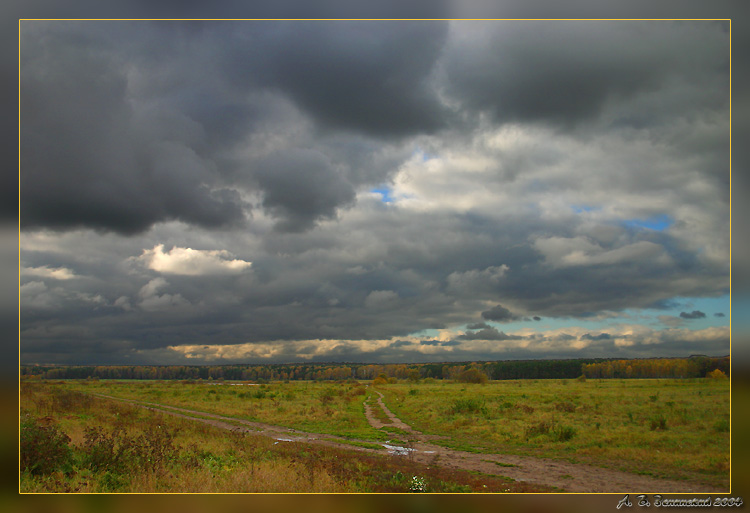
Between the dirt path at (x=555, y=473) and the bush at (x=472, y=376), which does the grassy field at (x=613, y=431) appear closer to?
the dirt path at (x=555, y=473)

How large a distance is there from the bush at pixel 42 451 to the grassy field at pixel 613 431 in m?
18.4

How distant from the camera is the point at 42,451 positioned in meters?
13.8

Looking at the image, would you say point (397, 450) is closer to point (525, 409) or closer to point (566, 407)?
point (525, 409)

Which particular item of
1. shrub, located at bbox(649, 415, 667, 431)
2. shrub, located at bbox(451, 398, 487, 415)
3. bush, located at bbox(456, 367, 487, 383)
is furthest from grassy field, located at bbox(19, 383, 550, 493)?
bush, located at bbox(456, 367, 487, 383)

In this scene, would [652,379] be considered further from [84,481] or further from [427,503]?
[84,481]

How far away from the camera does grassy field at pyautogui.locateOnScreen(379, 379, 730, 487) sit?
54.0 ft

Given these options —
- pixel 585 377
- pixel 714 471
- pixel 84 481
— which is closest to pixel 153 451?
pixel 84 481

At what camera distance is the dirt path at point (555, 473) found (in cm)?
1436

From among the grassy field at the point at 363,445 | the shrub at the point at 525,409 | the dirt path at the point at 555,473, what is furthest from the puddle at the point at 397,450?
the shrub at the point at 525,409

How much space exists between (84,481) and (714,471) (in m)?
22.4

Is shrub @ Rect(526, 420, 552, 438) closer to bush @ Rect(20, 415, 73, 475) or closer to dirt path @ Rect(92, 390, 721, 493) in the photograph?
dirt path @ Rect(92, 390, 721, 493)

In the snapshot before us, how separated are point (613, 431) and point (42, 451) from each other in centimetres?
2720

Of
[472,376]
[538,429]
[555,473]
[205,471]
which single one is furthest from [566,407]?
[472,376]

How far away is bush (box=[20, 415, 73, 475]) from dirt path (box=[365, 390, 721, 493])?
46.4 feet
